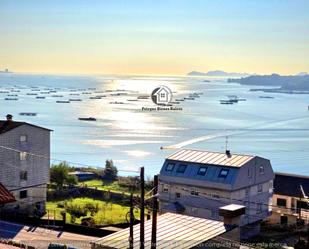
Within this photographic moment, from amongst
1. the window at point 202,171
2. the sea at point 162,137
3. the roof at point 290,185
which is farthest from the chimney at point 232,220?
the sea at point 162,137

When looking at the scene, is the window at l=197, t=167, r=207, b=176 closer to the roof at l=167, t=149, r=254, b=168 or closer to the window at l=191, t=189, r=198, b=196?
the roof at l=167, t=149, r=254, b=168

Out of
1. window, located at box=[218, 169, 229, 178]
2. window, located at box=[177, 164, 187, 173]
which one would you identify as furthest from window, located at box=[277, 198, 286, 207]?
window, located at box=[177, 164, 187, 173]

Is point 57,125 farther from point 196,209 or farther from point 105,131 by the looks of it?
point 196,209

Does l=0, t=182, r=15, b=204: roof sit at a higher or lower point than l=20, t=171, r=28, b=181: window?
higher

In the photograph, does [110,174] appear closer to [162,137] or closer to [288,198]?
[288,198]

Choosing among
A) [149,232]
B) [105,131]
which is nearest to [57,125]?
[105,131]

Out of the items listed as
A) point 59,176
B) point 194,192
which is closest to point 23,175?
point 194,192

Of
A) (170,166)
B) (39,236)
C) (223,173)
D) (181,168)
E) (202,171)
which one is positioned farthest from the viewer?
(170,166)
